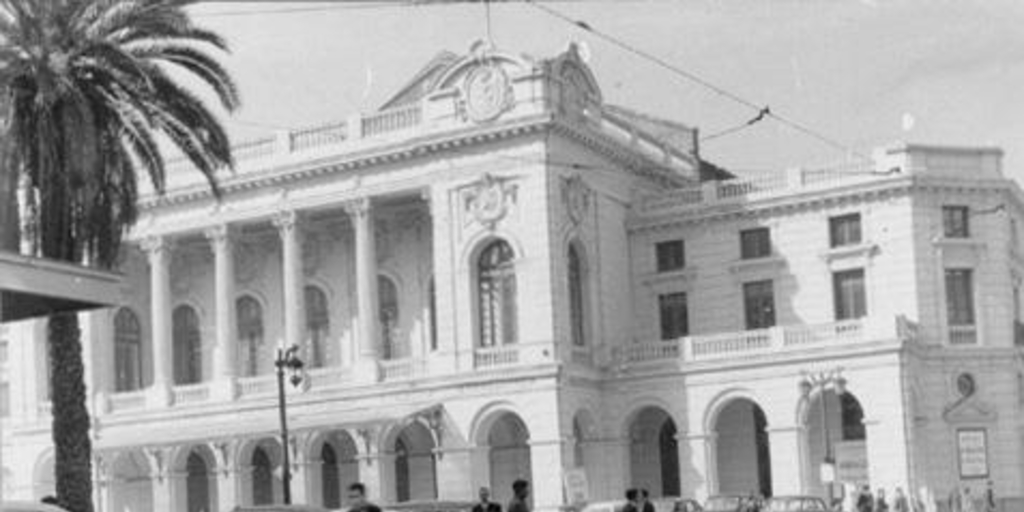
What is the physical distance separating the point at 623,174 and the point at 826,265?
726 cm

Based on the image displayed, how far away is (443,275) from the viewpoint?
182 feet

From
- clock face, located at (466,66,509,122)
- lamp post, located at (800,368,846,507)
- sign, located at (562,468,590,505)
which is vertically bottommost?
sign, located at (562,468,590,505)

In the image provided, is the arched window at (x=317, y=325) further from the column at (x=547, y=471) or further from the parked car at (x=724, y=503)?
the parked car at (x=724, y=503)

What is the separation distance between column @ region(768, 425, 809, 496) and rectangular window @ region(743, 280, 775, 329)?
15.0 ft

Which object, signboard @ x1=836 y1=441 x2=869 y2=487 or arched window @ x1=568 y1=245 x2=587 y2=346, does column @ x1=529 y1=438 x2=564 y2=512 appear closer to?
arched window @ x1=568 y1=245 x2=587 y2=346

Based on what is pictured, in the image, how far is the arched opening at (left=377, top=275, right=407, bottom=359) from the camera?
60031 mm

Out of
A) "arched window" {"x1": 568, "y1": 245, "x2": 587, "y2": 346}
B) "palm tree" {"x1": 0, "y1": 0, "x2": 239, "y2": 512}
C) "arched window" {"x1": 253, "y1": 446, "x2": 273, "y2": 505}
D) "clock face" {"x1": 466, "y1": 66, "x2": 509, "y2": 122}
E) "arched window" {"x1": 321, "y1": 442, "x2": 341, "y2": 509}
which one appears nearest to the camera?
"palm tree" {"x1": 0, "y1": 0, "x2": 239, "y2": 512}

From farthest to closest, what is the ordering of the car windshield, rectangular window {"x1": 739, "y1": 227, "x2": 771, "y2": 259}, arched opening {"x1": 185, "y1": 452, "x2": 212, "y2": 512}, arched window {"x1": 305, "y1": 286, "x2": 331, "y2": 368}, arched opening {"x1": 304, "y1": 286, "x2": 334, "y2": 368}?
arched opening {"x1": 185, "y1": 452, "x2": 212, "y2": 512} < arched window {"x1": 305, "y1": 286, "x2": 331, "y2": 368} < arched opening {"x1": 304, "y1": 286, "x2": 334, "y2": 368} < rectangular window {"x1": 739, "y1": 227, "x2": 771, "y2": 259} < the car windshield

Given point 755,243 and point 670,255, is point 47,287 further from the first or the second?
point 670,255

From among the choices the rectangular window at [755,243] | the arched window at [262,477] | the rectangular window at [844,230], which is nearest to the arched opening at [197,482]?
the arched window at [262,477]

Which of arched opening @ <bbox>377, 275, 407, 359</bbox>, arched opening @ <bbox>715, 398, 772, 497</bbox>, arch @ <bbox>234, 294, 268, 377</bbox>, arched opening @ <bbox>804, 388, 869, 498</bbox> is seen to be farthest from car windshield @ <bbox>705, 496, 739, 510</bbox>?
arch @ <bbox>234, 294, 268, 377</bbox>

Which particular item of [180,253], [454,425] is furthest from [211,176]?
[180,253]

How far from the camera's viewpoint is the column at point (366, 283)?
56.8 m

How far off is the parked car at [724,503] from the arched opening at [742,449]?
44.5 feet
